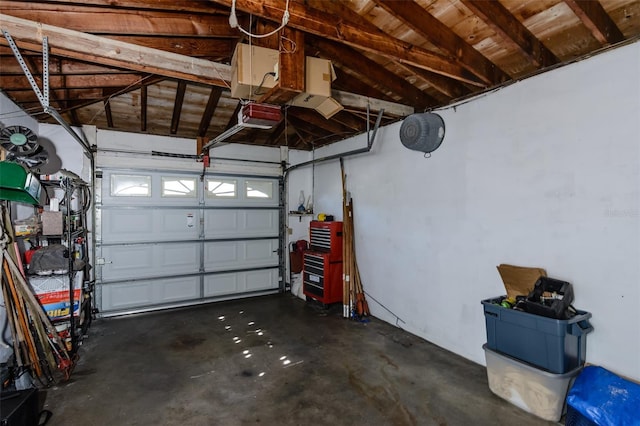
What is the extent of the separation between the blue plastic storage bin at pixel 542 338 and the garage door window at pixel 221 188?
14.2ft

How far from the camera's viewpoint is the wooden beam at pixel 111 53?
2208mm

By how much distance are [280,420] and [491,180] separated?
109 inches

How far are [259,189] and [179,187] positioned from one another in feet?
4.37

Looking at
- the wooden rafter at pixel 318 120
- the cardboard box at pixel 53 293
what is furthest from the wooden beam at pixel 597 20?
the cardboard box at pixel 53 293

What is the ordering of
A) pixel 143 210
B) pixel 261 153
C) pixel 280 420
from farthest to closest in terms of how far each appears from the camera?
pixel 261 153, pixel 143 210, pixel 280 420

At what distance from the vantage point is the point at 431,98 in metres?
3.84

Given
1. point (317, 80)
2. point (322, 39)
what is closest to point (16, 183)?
point (317, 80)

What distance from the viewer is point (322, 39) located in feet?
9.66

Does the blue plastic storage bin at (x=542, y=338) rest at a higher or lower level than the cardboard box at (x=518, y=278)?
lower

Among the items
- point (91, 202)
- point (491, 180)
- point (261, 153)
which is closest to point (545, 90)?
point (491, 180)

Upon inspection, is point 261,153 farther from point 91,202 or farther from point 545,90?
point 545,90

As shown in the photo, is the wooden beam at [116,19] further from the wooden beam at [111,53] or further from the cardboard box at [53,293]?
the cardboard box at [53,293]

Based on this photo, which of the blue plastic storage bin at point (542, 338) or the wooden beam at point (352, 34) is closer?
the wooden beam at point (352, 34)

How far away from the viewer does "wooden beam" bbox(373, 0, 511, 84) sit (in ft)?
7.47
